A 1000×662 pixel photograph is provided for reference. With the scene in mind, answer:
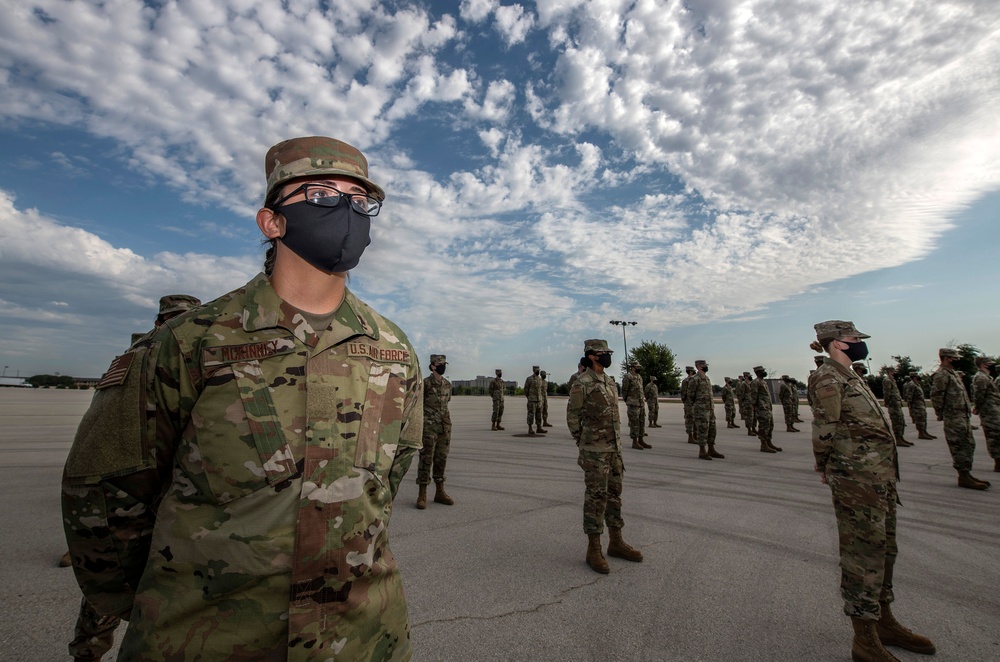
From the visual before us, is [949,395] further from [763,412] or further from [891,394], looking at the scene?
[891,394]

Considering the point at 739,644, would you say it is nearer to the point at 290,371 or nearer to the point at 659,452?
the point at 290,371

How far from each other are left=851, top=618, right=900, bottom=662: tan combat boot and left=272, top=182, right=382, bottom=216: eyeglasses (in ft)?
13.8

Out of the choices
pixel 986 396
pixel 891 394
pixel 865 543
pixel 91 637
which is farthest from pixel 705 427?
pixel 91 637

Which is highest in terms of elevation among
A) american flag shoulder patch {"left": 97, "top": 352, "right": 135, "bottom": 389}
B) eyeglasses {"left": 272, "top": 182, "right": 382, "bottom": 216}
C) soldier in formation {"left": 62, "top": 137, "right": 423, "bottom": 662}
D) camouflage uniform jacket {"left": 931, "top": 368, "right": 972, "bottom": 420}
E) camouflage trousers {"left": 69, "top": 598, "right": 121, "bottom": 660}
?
eyeglasses {"left": 272, "top": 182, "right": 382, "bottom": 216}

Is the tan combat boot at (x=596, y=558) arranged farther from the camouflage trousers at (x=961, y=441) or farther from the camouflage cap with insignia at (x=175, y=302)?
the camouflage trousers at (x=961, y=441)

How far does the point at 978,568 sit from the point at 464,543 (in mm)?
5313

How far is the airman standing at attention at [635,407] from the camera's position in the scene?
13.9m

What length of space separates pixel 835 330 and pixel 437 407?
559 cm

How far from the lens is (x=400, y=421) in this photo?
1756mm

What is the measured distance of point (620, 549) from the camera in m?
5.12

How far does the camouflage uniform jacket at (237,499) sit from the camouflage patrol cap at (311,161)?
484mm

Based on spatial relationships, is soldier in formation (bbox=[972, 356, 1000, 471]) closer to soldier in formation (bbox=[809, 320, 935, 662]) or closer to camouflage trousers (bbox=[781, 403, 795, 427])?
soldier in formation (bbox=[809, 320, 935, 662])

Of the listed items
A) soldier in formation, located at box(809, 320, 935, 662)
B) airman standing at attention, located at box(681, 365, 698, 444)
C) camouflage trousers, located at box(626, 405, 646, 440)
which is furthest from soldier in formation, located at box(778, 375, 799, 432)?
soldier in formation, located at box(809, 320, 935, 662)

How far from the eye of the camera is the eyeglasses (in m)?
1.75
